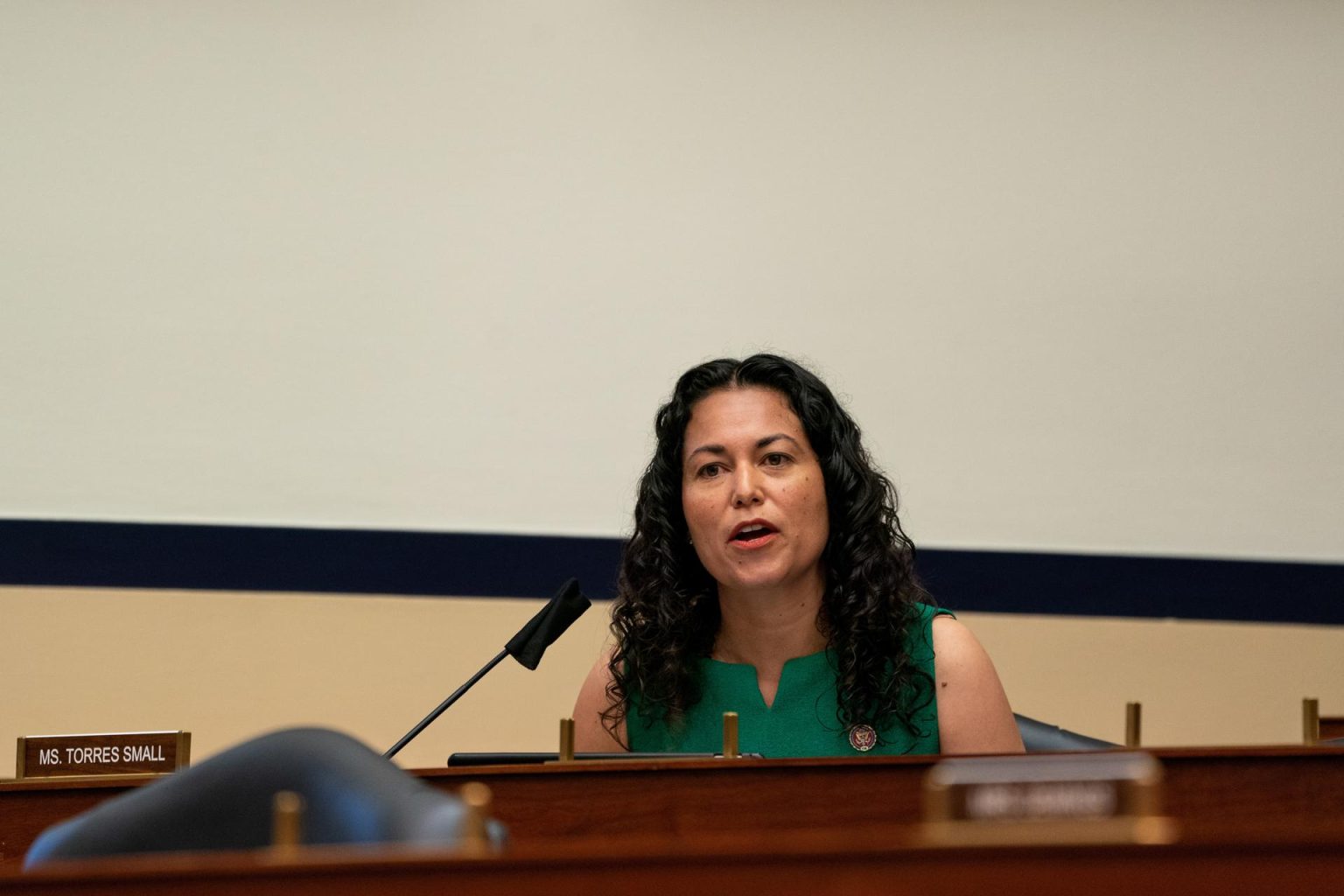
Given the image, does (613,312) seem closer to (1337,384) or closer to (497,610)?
(497,610)

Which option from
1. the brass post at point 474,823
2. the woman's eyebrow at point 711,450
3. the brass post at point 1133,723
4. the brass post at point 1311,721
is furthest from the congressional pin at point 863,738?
the brass post at point 474,823

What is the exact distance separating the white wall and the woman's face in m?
1.18

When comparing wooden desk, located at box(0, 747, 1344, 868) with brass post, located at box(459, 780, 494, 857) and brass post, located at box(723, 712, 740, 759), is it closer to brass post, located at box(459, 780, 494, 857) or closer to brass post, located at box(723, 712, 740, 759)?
brass post, located at box(723, 712, 740, 759)

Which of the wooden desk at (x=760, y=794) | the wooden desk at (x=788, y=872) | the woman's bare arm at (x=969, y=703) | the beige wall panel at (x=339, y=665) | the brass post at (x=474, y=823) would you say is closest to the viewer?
the wooden desk at (x=788, y=872)

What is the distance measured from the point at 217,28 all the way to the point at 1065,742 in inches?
105

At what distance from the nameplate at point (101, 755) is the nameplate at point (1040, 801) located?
1.38 m

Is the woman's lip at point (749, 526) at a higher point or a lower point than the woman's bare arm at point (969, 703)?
higher

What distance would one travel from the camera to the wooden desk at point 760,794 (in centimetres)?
171

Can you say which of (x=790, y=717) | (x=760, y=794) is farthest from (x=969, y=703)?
(x=760, y=794)

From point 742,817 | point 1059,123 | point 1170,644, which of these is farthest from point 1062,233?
point 742,817

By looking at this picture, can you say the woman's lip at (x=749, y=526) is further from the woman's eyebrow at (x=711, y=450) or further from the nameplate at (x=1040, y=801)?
the nameplate at (x=1040, y=801)

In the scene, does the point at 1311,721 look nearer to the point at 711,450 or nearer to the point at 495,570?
the point at 711,450

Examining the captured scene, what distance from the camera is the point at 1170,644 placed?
3.66 m

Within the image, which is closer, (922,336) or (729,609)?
(729,609)
